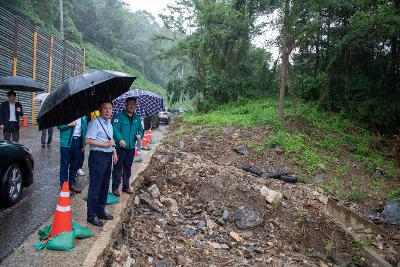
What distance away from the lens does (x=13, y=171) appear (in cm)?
510

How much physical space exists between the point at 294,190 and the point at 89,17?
53.2 metres

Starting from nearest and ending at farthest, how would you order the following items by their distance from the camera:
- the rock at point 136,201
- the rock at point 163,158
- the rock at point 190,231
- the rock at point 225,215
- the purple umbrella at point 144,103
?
the rock at point 190,231 < the purple umbrella at point 144,103 < the rock at point 136,201 < the rock at point 225,215 < the rock at point 163,158

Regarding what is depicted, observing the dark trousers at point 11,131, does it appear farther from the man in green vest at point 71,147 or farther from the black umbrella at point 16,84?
the man in green vest at point 71,147

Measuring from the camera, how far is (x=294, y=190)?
8.66 metres

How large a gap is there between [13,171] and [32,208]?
0.66 m

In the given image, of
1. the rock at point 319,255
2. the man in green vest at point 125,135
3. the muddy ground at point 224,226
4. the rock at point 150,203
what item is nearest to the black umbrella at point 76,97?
the man in green vest at point 125,135

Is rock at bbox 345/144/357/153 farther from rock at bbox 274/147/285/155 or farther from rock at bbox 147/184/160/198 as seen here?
rock at bbox 147/184/160/198

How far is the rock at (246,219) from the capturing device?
6726 millimetres

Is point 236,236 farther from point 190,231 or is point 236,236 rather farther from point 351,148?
point 351,148

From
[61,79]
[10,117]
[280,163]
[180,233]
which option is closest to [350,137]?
[280,163]

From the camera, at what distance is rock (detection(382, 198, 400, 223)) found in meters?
7.98

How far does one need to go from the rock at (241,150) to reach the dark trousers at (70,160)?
673cm

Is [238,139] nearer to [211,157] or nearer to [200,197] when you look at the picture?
[211,157]

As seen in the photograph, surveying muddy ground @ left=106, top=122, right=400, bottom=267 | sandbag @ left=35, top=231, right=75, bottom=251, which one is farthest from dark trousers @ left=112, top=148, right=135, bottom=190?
sandbag @ left=35, top=231, right=75, bottom=251
